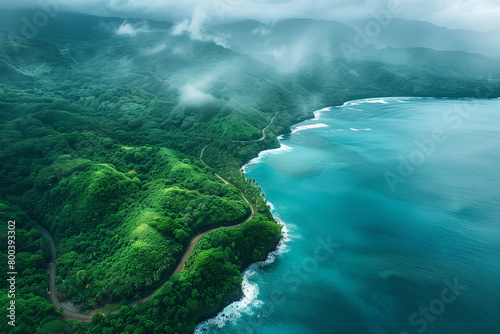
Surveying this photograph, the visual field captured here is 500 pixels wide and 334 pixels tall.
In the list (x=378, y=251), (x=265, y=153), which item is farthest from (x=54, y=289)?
(x=265, y=153)

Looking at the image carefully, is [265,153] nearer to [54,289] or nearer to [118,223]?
[118,223]

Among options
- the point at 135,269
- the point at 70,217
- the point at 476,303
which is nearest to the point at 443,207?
the point at 476,303

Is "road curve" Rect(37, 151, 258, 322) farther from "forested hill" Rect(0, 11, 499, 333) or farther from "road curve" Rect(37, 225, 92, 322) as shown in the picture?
"forested hill" Rect(0, 11, 499, 333)

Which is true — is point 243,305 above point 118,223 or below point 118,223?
below

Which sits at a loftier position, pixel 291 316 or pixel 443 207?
pixel 443 207

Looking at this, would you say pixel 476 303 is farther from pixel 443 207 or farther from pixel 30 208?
pixel 30 208

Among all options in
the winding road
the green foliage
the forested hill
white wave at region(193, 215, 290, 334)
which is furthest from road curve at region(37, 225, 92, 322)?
white wave at region(193, 215, 290, 334)

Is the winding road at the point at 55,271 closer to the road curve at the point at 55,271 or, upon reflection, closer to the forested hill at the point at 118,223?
the road curve at the point at 55,271

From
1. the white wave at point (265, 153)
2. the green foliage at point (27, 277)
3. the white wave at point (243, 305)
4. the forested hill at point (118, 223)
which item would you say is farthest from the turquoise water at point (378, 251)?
the green foliage at point (27, 277)
